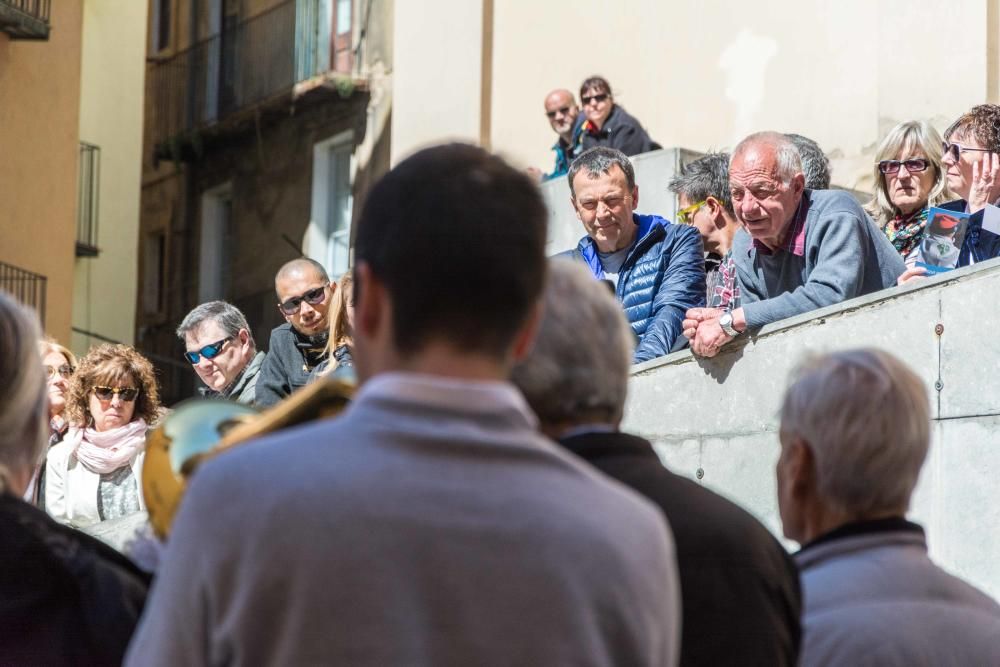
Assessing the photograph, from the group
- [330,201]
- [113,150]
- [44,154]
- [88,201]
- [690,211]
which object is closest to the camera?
[690,211]

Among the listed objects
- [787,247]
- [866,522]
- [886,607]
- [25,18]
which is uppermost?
[25,18]

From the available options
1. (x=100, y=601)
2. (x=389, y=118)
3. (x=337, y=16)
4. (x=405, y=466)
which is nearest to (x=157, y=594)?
(x=405, y=466)

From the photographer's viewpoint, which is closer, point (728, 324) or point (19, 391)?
point (19, 391)

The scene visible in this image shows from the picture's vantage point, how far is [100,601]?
11.3ft

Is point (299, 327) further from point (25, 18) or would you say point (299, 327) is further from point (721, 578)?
point (25, 18)

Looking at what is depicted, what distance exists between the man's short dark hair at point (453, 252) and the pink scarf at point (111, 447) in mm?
5833

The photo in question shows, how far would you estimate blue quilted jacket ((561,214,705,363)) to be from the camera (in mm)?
8609

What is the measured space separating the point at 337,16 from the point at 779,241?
742 inches

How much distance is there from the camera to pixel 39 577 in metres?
3.42

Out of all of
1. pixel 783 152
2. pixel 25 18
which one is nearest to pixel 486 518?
pixel 783 152

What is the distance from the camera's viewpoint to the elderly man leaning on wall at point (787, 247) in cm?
794

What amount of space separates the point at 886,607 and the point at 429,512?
1.43 metres

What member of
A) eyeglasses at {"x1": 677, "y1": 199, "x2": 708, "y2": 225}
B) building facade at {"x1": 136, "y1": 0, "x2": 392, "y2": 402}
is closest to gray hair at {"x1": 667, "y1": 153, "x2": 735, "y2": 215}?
eyeglasses at {"x1": 677, "y1": 199, "x2": 708, "y2": 225}

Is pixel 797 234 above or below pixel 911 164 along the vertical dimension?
below
